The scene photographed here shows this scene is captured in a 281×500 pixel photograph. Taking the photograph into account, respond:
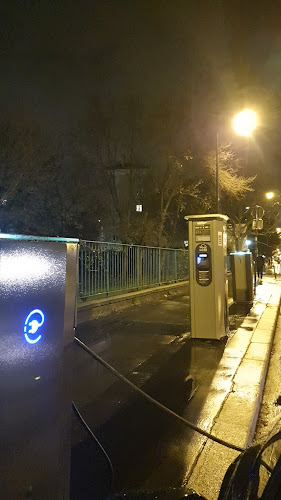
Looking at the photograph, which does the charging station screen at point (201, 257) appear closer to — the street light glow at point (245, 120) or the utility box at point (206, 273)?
the utility box at point (206, 273)

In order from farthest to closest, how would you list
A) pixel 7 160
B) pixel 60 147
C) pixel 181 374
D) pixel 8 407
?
1. pixel 60 147
2. pixel 7 160
3. pixel 181 374
4. pixel 8 407

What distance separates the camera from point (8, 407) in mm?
1909

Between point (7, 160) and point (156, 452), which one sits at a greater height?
point (7, 160)

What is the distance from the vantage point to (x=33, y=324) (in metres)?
2.09

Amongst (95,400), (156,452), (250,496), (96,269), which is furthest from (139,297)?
(250,496)

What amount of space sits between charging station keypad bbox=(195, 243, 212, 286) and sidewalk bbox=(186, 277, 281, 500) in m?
1.27

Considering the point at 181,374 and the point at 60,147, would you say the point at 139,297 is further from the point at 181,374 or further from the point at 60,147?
the point at 60,147

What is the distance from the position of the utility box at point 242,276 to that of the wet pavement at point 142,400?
5861 millimetres

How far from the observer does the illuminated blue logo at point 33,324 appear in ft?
6.70

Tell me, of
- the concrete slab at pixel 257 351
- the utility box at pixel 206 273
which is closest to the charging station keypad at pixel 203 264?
the utility box at pixel 206 273

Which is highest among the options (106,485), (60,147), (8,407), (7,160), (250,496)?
(60,147)

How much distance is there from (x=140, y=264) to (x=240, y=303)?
3777 millimetres

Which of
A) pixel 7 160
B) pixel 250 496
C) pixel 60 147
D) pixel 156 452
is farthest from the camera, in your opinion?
pixel 60 147

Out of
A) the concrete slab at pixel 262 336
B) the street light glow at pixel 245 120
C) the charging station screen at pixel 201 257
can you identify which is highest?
the street light glow at pixel 245 120
